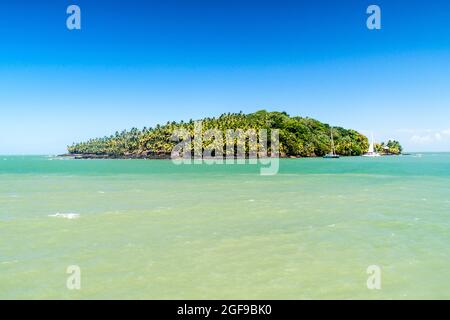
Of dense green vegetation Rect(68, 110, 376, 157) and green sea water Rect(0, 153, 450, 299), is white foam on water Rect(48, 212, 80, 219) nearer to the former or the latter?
green sea water Rect(0, 153, 450, 299)

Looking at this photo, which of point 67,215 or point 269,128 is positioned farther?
point 269,128

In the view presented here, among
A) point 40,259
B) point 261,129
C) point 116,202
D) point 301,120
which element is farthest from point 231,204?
point 301,120

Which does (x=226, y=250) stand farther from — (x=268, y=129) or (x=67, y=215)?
(x=268, y=129)

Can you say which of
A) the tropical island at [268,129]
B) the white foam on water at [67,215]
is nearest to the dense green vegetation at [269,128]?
the tropical island at [268,129]

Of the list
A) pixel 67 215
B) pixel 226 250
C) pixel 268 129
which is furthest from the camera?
pixel 268 129

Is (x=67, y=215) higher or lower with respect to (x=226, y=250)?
higher

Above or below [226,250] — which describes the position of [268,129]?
above

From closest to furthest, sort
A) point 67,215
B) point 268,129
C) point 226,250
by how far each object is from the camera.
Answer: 1. point 226,250
2. point 67,215
3. point 268,129

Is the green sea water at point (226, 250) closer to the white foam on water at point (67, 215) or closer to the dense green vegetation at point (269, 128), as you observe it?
the white foam on water at point (67, 215)

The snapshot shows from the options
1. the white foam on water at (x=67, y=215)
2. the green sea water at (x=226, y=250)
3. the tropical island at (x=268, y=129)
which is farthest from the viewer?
the tropical island at (x=268, y=129)

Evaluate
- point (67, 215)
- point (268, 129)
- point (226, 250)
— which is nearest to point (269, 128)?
point (268, 129)

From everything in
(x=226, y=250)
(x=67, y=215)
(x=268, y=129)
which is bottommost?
(x=226, y=250)


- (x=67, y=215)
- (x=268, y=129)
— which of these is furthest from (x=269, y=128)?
(x=67, y=215)
